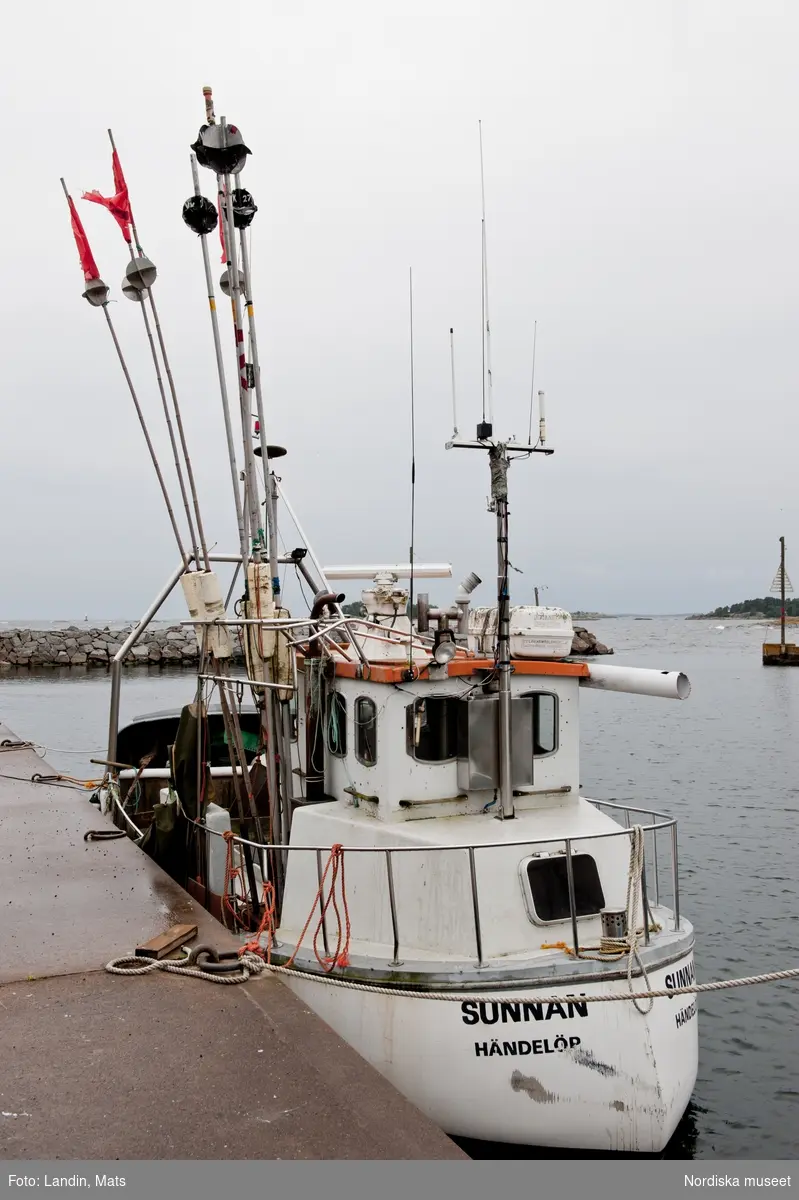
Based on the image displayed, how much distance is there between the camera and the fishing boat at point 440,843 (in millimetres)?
6523

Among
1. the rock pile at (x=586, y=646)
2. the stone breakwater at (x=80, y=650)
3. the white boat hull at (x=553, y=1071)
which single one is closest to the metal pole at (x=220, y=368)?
the white boat hull at (x=553, y=1071)

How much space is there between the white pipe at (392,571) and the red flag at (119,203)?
4.31 m

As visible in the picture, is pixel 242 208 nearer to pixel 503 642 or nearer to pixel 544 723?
pixel 503 642

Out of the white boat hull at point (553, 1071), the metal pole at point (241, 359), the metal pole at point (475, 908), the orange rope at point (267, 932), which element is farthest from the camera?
the metal pole at point (241, 359)

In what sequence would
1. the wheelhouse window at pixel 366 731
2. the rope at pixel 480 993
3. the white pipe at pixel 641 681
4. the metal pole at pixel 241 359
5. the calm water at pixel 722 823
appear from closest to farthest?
1. the rope at pixel 480 993
2. the white pipe at pixel 641 681
3. the wheelhouse window at pixel 366 731
4. the calm water at pixel 722 823
5. the metal pole at pixel 241 359

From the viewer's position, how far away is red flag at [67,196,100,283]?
376 inches

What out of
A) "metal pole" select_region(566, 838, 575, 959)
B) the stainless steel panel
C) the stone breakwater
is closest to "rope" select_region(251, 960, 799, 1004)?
"metal pole" select_region(566, 838, 575, 959)

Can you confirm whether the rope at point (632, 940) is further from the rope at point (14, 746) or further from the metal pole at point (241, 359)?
the rope at point (14, 746)

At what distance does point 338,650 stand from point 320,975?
118 inches

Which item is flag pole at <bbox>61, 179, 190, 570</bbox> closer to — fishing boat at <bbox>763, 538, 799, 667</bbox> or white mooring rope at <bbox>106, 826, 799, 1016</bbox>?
white mooring rope at <bbox>106, 826, 799, 1016</bbox>

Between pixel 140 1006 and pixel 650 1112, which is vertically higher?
pixel 140 1006

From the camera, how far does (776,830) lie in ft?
63.8
